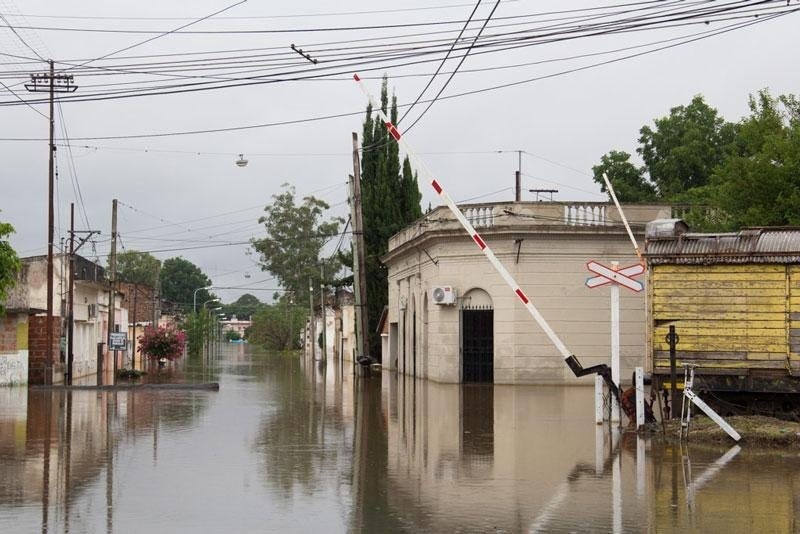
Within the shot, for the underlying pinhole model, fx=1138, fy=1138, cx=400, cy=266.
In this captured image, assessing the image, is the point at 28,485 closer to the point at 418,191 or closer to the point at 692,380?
the point at 692,380

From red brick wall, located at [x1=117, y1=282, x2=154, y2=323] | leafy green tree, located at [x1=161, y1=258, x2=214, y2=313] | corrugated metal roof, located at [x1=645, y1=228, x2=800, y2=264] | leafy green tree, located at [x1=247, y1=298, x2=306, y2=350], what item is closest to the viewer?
corrugated metal roof, located at [x1=645, y1=228, x2=800, y2=264]

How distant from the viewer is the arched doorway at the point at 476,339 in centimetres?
3794

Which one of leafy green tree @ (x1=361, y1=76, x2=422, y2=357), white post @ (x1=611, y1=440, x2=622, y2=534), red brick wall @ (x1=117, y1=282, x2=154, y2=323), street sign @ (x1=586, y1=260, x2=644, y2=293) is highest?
leafy green tree @ (x1=361, y1=76, x2=422, y2=357)

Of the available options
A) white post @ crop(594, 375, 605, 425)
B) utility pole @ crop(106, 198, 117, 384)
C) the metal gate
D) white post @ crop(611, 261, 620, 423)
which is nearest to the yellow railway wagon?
white post @ crop(611, 261, 620, 423)

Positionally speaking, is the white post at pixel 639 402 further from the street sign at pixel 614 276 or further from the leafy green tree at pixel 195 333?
the leafy green tree at pixel 195 333

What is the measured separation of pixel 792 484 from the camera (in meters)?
13.1

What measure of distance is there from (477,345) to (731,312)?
1919 cm

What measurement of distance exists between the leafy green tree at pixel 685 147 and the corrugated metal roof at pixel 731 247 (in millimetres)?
34985

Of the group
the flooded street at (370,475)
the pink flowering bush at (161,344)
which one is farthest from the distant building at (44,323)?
the flooded street at (370,475)

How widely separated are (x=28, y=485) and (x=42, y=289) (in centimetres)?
3253

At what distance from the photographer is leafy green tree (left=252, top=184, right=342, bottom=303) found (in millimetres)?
101562

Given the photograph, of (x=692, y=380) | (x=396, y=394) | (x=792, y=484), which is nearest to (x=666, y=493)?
(x=792, y=484)

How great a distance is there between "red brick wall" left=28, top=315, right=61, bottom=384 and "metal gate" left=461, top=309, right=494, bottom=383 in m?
14.3

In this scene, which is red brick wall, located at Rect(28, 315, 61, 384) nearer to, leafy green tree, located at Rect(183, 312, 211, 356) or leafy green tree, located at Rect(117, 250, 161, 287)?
leafy green tree, located at Rect(183, 312, 211, 356)
